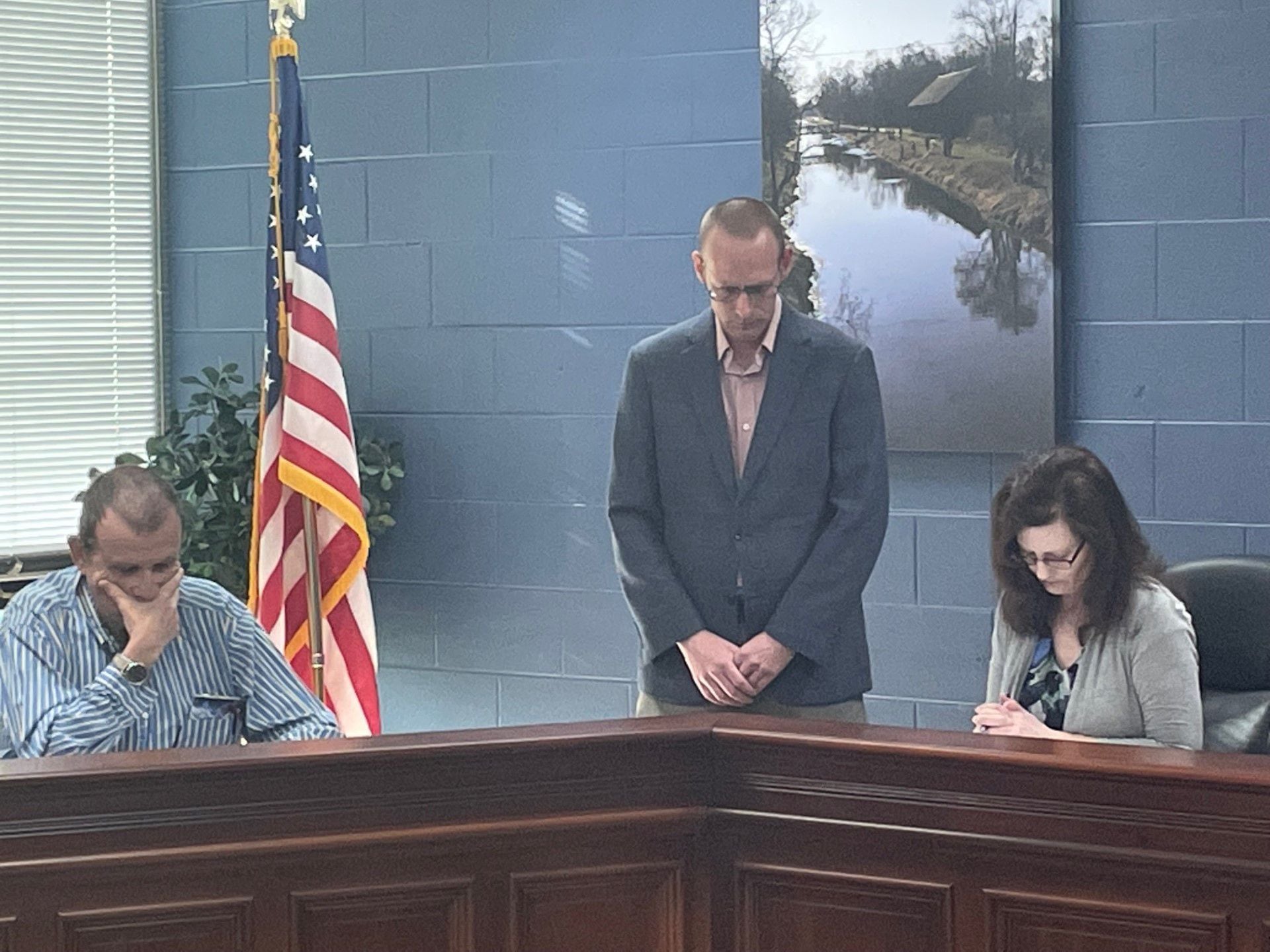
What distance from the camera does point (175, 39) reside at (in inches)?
176

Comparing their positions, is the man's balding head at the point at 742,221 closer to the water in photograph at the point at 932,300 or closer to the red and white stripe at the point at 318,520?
the water in photograph at the point at 932,300

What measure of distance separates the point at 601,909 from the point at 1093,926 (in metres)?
0.55

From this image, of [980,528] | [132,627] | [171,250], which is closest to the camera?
[132,627]

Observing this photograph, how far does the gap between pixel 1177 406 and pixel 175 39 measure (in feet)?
9.06

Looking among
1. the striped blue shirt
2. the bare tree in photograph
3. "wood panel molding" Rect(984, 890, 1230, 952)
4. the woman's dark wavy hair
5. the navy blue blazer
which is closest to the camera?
"wood panel molding" Rect(984, 890, 1230, 952)

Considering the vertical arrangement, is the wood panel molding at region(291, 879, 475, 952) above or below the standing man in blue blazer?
below

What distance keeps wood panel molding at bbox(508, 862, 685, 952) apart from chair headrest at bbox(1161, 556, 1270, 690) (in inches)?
47.1

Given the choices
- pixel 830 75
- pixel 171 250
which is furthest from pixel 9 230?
pixel 830 75

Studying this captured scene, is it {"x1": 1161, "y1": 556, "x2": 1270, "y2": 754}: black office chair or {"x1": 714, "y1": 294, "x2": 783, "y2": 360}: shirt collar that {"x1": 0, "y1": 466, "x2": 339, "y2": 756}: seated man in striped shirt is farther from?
{"x1": 1161, "y1": 556, "x2": 1270, "y2": 754}: black office chair

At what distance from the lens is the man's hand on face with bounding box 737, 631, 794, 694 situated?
2.74m

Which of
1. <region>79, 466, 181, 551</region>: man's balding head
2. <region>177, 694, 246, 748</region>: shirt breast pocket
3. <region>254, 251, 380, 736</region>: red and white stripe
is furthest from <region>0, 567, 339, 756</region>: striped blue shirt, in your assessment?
<region>254, 251, 380, 736</region>: red and white stripe

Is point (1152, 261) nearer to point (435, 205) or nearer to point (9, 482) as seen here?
point (435, 205)

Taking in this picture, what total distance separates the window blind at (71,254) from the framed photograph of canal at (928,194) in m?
1.77

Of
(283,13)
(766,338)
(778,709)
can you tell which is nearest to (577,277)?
(283,13)
